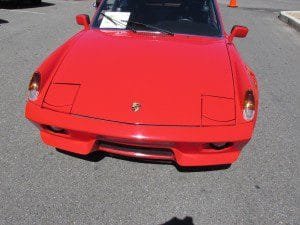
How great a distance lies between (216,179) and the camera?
3506 mm

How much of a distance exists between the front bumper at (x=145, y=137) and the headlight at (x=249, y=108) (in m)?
0.07

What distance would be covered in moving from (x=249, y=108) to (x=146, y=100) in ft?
2.87

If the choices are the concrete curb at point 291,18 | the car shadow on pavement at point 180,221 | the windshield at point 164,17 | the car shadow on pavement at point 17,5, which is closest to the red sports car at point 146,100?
the windshield at point 164,17

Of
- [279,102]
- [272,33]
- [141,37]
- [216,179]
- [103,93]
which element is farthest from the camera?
[272,33]

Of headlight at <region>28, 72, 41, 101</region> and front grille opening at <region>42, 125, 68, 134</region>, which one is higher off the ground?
headlight at <region>28, 72, 41, 101</region>

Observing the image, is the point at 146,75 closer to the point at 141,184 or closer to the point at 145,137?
the point at 145,137

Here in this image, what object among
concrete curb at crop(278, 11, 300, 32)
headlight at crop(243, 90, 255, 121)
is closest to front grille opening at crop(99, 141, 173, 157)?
headlight at crop(243, 90, 255, 121)

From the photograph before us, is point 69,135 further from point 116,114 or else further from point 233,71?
point 233,71

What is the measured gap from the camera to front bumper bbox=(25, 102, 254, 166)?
2.94 meters

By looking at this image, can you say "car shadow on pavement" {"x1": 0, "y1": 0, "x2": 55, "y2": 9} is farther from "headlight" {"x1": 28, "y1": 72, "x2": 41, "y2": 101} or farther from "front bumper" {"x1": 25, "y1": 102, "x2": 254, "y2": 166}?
"front bumper" {"x1": 25, "y1": 102, "x2": 254, "y2": 166}

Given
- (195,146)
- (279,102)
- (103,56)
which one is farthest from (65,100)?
(279,102)

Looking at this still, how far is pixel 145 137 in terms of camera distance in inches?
114

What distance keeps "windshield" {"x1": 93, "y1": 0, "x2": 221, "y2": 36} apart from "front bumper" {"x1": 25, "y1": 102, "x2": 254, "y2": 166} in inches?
61.1

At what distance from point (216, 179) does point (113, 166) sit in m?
0.96
